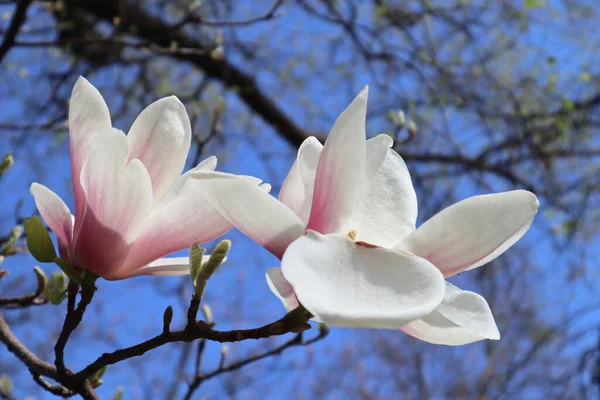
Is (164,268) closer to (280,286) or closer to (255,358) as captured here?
(280,286)

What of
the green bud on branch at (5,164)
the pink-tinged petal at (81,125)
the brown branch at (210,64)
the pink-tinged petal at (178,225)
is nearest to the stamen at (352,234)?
the pink-tinged petal at (178,225)

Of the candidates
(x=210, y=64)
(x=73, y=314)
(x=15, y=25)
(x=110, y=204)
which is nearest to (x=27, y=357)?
(x=73, y=314)

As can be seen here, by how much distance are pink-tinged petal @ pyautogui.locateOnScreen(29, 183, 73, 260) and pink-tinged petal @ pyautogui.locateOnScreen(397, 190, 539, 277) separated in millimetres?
315

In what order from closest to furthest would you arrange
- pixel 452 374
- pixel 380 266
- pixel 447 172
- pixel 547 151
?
pixel 380 266, pixel 547 151, pixel 447 172, pixel 452 374

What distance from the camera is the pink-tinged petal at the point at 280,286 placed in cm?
49

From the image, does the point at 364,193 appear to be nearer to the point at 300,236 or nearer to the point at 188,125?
the point at 300,236

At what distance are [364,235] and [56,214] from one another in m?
0.29

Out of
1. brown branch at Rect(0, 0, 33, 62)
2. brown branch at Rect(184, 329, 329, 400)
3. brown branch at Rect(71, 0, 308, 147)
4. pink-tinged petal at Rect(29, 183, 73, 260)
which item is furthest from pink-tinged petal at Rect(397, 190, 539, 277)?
brown branch at Rect(71, 0, 308, 147)

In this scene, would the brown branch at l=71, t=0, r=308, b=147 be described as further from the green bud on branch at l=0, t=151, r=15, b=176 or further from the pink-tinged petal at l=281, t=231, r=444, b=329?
the pink-tinged petal at l=281, t=231, r=444, b=329

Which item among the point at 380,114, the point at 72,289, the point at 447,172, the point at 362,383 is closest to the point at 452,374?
the point at 362,383

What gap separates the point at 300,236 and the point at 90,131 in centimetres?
24

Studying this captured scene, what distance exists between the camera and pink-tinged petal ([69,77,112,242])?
58cm

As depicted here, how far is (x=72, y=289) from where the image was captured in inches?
23.8

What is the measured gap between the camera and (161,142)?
1.94 feet
